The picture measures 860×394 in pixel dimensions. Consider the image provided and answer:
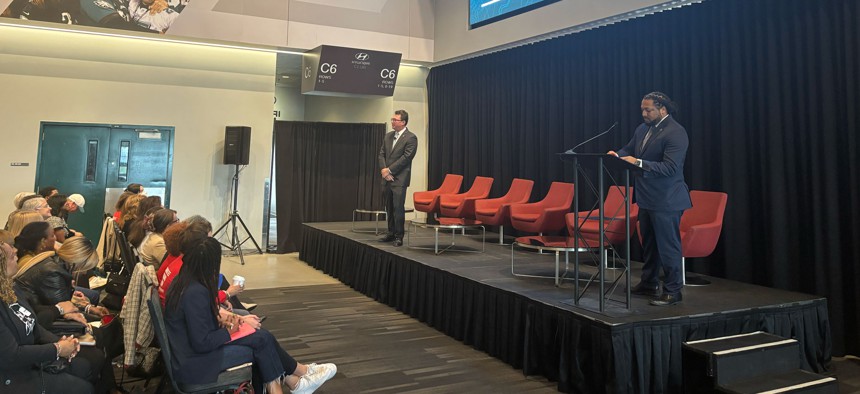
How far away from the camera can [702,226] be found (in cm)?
443

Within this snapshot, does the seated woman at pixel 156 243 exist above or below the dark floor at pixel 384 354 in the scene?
above

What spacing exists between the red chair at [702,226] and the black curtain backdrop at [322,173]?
594cm

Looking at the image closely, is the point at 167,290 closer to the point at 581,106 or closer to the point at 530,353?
the point at 530,353

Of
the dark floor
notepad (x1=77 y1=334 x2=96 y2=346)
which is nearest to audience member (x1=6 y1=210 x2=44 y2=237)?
notepad (x1=77 y1=334 x2=96 y2=346)

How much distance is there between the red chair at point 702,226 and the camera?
14.4 ft

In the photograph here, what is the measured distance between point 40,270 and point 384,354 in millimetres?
2183

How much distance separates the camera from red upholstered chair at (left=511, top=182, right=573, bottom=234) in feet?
20.1

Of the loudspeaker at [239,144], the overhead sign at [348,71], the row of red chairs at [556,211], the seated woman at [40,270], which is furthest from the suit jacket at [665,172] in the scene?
the loudspeaker at [239,144]

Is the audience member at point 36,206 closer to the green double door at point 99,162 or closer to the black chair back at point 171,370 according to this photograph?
the black chair back at point 171,370

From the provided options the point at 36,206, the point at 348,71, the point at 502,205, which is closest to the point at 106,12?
the point at 348,71

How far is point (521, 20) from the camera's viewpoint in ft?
25.1

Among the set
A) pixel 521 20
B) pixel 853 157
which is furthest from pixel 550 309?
pixel 521 20

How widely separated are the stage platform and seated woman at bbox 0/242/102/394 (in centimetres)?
253

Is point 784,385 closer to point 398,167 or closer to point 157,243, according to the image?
point 157,243
